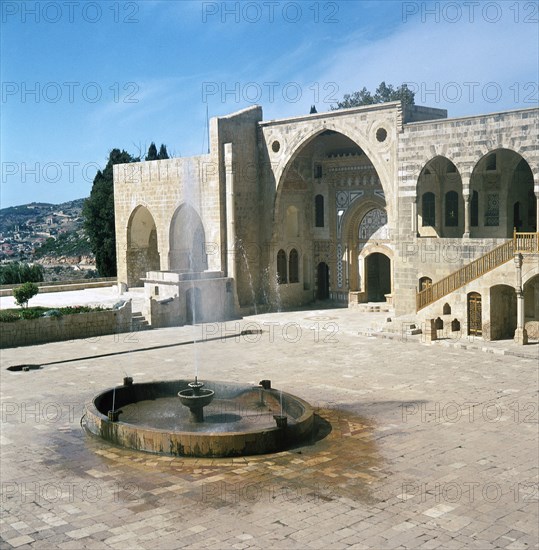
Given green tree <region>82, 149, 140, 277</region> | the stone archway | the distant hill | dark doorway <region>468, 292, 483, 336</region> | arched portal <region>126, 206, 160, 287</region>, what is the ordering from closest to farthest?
the stone archway
dark doorway <region>468, 292, 483, 336</region>
arched portal <region>126, 206, 160, 287</region>
green tree <region>82, 149, 140, 277</region>
the distant hill

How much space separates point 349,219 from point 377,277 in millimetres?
2630

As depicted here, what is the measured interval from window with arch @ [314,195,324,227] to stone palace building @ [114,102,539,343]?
0.04 m

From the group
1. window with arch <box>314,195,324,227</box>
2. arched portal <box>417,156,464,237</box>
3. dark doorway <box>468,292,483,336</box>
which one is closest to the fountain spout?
dark doorway <box>468,292,483,336</box>

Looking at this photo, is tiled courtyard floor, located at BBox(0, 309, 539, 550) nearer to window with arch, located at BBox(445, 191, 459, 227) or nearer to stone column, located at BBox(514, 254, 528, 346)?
stone column, located at BBox(514, 254, 528, 346)

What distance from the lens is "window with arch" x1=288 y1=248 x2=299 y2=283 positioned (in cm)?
3011

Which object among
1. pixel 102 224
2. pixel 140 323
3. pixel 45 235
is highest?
pixel 45 235

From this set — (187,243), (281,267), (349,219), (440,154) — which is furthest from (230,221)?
(440,154)

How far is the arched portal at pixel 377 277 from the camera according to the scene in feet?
98.0

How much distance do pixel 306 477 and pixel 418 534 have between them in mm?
2217

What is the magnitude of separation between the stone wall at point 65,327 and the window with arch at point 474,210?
1173cm

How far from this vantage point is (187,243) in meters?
31.2

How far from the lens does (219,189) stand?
27.8 m

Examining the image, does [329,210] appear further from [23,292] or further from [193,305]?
[23,292]

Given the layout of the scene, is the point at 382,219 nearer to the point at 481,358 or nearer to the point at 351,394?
Result: the point at 481,358
